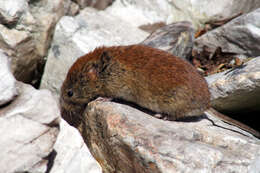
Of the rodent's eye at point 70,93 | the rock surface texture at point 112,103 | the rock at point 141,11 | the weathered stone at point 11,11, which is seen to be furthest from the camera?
the rock at point 141,11

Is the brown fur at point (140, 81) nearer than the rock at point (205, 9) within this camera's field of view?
Yes

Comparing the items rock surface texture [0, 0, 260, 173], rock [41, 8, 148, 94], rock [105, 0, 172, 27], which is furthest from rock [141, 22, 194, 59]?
rock [105, 0, 172, 27]

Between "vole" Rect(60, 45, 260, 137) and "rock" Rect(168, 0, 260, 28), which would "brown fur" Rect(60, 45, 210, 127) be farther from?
"rock" Rect(168, 0, 260, 28)

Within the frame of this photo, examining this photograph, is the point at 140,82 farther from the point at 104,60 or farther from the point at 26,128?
the point at 26,128

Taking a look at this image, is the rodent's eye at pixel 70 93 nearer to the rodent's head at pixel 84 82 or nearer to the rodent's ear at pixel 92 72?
the rodent's head at pixel 84 82

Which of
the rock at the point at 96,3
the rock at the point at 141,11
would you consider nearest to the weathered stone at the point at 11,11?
the rock at the point at 96,3

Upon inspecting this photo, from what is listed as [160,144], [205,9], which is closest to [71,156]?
[160,144]

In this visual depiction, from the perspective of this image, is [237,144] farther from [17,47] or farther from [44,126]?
[17,47]
